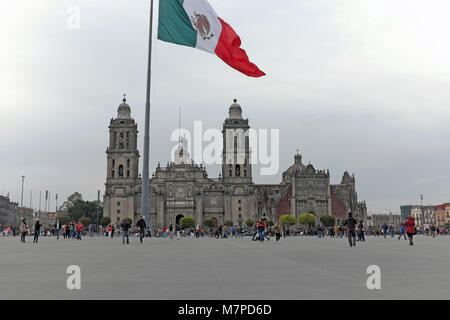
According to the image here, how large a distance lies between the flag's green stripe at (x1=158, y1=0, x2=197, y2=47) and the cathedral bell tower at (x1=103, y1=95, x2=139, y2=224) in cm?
7982

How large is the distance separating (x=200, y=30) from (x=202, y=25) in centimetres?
22

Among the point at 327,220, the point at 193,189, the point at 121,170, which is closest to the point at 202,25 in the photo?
the point at 327,220

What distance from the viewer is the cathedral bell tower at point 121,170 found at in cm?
9950

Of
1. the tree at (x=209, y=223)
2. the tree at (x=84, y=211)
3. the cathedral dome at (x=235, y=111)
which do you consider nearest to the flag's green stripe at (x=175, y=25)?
the tree at (x=209, y=223)

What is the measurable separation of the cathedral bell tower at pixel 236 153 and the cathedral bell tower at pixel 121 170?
1846cm

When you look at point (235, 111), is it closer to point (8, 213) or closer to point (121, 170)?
point (121, 170)

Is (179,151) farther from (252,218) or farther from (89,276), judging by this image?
(89,276)

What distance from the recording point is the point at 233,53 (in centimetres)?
1973

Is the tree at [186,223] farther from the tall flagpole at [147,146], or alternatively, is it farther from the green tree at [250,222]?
the tall flagpole at [147,146]

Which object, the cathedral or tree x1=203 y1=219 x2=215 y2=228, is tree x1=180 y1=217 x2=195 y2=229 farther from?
the cathedral

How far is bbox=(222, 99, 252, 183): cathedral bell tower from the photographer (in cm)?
9856

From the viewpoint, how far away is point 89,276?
841cm
